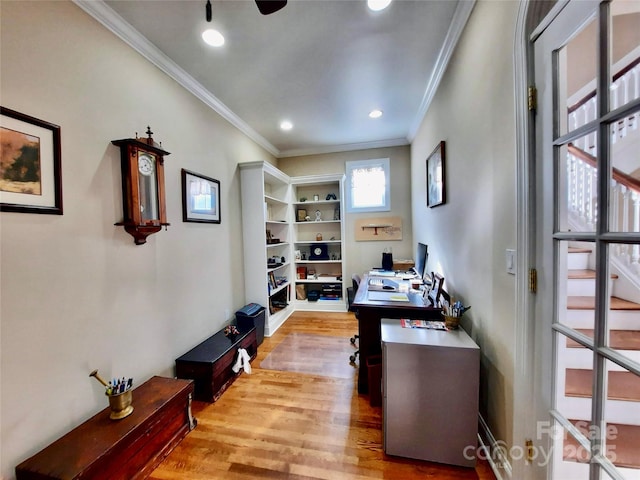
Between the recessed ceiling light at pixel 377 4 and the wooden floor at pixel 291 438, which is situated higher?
the recessed ceiling light at pixel 377 4

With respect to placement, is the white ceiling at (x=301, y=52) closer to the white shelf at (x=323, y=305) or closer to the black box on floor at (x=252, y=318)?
the black box on floor at (x=252, y=318)

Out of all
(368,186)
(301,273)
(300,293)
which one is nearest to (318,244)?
(301,273)

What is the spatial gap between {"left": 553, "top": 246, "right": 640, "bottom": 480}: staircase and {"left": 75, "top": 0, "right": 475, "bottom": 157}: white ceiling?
1.79 m

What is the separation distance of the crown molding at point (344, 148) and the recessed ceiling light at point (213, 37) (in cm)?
259

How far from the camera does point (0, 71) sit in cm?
115

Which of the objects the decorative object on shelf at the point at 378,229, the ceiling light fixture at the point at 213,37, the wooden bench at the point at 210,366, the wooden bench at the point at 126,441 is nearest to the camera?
the wooden bench at the point at 126,441

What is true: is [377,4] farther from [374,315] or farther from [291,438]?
[291,438]

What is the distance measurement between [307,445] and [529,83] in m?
2.30

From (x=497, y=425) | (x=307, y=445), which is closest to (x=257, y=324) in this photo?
(x=307, y=445)

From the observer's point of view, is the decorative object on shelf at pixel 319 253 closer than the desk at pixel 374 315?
No

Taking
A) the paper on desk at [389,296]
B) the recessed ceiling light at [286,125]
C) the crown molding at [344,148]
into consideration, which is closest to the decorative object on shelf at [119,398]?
the paper on desk at [389,296]

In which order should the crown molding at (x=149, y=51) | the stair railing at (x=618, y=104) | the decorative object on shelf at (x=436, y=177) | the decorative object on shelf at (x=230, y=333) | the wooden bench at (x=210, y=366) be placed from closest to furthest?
the stair railing at (x=618, y=104), the crown molding at (x=149, y=51), the wooden bench at (x=210, y=366), the decorative object on shelf at (x=436, y=177), the decorative object on shelf at (x=230, y=333)

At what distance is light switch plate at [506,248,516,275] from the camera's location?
117 cm

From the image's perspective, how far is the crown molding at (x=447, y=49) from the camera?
1.62 m
